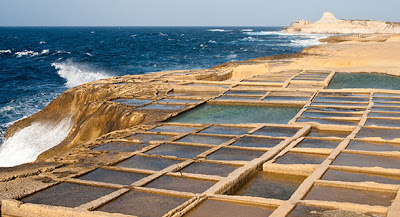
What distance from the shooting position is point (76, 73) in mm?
35344

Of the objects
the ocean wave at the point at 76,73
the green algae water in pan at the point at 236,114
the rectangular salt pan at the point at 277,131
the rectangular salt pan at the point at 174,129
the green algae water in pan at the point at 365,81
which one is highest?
the rectangular salt pan at the point at 277,131

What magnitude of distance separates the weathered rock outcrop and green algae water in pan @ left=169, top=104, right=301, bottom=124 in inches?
3474

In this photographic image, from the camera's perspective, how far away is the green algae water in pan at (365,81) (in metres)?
14.4

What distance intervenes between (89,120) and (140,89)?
2667mm

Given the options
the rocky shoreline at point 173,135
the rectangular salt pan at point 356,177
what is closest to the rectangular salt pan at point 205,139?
the rocky shoreline at point 173,135

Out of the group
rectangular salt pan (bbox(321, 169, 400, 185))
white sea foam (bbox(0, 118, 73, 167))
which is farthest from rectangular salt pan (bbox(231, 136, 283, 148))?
white sea foam (bbox(0, 118, 73, 167))

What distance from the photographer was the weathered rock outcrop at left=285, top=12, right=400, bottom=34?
98.1 meters

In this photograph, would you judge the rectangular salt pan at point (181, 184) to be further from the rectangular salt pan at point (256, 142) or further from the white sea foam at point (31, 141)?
the white sea foam at point (31, 141)

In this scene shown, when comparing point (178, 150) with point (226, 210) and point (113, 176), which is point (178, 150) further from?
point (226, 210)

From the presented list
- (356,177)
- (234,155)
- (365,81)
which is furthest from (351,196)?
(365,81)

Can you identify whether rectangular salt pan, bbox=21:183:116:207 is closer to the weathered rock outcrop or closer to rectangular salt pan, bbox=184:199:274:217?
rectangular salt pan, bbox=184:199:274:217

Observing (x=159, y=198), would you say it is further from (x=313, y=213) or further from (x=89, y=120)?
(x=89, y=120)

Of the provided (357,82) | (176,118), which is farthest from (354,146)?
(357,82)

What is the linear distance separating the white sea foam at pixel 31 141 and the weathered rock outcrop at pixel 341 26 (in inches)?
3508
